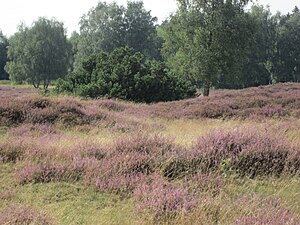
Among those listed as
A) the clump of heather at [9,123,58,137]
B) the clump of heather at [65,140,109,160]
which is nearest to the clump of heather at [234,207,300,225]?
the clump of heather at [65,140,109,160]

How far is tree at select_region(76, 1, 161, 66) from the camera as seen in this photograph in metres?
64.6

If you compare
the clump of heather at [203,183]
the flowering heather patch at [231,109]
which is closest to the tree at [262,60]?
the flowering heather patch at [231,109]

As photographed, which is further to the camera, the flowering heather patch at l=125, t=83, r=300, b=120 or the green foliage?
the green foliage

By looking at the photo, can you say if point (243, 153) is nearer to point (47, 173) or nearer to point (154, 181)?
point (154, 181)

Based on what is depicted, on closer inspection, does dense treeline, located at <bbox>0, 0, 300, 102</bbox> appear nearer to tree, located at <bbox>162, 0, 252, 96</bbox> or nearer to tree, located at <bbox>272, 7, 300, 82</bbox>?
tree, located at <bbox>162, 0, 252, 96</bbox>

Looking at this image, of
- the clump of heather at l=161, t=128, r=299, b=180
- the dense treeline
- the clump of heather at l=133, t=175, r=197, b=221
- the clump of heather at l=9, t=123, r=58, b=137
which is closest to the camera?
the clump of heather at l=133, t=175, r=197, b=221

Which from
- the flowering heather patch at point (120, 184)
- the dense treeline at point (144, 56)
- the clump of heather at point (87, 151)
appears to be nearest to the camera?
the flowering heather patch at point (120, 184)

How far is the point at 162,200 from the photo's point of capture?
4418mm

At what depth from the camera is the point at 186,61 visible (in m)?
33.3

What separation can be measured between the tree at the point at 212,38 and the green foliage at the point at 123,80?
6340mm

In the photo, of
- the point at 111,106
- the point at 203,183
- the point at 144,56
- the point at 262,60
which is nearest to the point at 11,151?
the point at 203,183

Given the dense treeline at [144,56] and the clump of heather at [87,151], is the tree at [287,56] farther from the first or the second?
the clump of heather at [87,151]

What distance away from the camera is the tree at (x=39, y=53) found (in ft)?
207

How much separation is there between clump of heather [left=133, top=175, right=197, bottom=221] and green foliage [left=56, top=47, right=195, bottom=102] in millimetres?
18307
